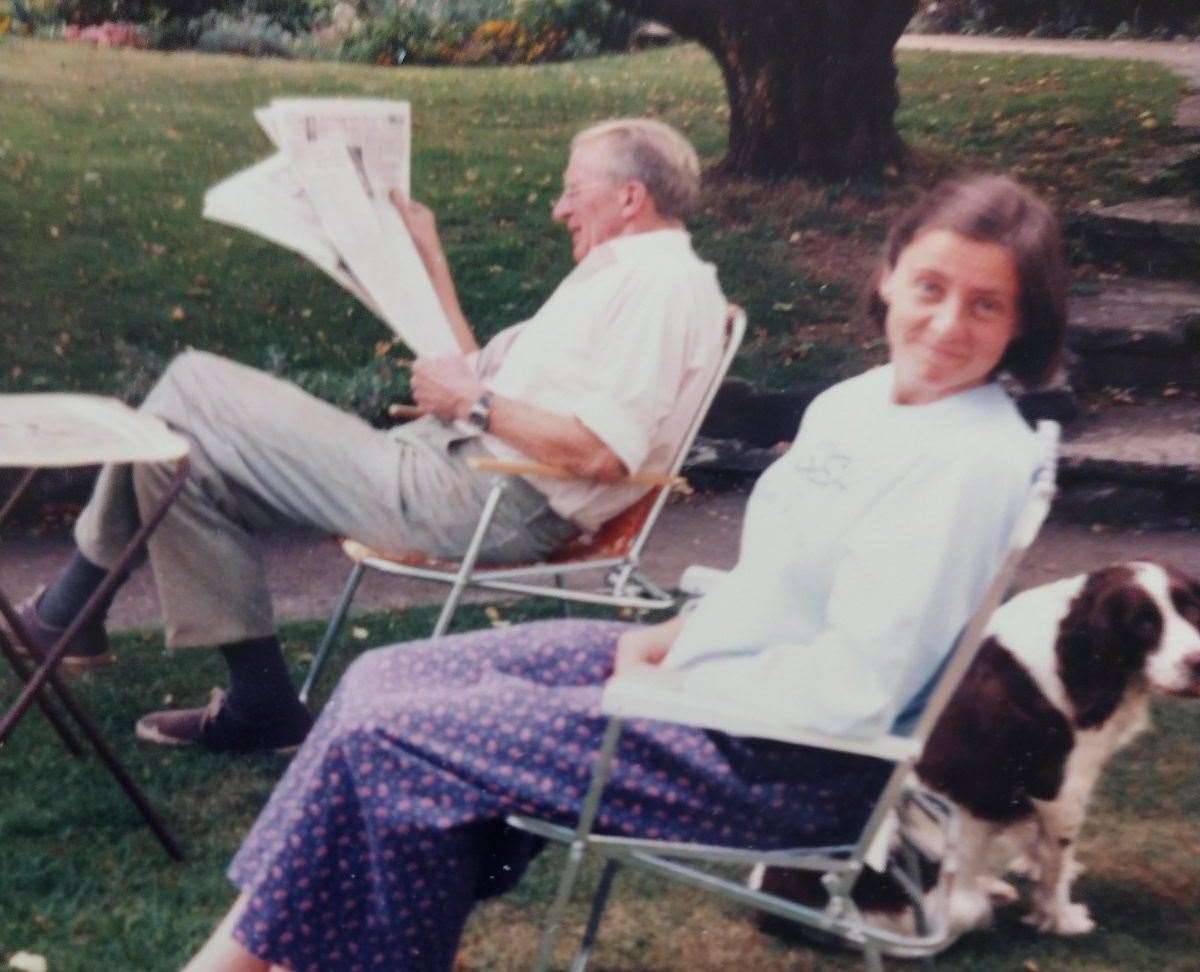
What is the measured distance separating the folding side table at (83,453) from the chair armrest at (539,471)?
0.55 meters

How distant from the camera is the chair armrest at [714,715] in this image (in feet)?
6.04

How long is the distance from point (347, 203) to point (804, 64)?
162cm

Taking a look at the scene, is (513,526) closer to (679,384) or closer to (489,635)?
(679,384)

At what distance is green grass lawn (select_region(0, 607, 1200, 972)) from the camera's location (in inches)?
104

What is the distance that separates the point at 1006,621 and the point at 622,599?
2.67ft

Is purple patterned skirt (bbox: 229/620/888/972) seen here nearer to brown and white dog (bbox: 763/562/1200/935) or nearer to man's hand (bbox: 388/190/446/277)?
brown and white dog (bbox: 763/562/1200/935)

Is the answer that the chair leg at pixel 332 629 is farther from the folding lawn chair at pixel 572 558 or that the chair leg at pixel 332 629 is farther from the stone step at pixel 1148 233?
the stone step at pixel 1148 233

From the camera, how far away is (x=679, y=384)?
3.22 meters

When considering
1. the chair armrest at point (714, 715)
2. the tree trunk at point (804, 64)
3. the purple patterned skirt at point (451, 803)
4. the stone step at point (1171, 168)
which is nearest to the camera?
the chair armrest at point (714, 715)

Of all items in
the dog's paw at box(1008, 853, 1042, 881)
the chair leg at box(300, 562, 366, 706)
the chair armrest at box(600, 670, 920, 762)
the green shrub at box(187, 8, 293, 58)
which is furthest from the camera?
the green shrub at box(187, 8, 293, 58)

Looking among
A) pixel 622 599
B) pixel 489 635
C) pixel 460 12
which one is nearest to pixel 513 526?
pixel 622 599

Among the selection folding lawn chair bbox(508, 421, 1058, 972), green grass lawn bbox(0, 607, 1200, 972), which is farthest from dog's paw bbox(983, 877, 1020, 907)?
folding lawn chair bbox(508, 421, 1058, 972)

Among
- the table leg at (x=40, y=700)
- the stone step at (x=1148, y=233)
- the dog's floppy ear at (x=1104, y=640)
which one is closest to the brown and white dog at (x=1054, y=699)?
the dog's floppy ear at (x=1104, y=640)

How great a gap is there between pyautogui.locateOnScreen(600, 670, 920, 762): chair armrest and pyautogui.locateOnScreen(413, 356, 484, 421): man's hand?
135 centimetres
